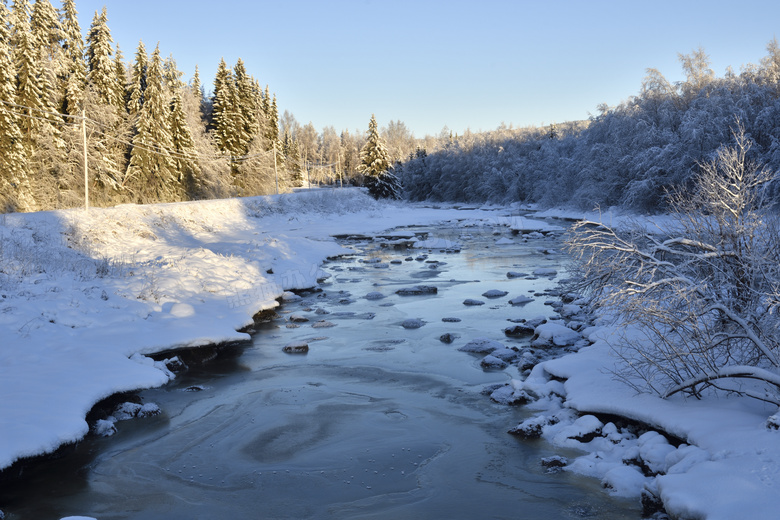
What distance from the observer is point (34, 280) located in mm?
11844

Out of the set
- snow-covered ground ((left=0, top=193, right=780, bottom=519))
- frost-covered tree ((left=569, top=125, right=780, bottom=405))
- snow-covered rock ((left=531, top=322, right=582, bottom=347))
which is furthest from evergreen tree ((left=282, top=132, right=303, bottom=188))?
frost-covered tree ((left=569, top=125, right=780, bottom=405))

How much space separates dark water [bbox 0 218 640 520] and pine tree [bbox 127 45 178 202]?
101 ft

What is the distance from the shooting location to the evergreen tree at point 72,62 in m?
35.1

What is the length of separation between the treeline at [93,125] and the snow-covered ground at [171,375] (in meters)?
12.0

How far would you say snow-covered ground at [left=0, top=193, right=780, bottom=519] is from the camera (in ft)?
18.0

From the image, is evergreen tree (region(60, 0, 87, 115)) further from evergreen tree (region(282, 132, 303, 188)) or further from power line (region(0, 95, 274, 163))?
evergreen tree (region(282, 132, 303, 188))

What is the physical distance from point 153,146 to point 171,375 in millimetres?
33397

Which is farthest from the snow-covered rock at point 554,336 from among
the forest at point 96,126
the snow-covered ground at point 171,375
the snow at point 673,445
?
the forest at point 96,126

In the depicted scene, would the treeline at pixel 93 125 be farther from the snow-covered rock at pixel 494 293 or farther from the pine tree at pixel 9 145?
the snow-covered rock at pixel 494 293

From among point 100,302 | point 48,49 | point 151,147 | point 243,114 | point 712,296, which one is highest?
point 48,49

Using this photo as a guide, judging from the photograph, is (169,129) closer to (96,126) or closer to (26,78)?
(96,126)

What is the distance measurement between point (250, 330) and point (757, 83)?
35.8m

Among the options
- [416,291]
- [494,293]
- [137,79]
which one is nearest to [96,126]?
[137,79]

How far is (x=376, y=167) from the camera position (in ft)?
218
